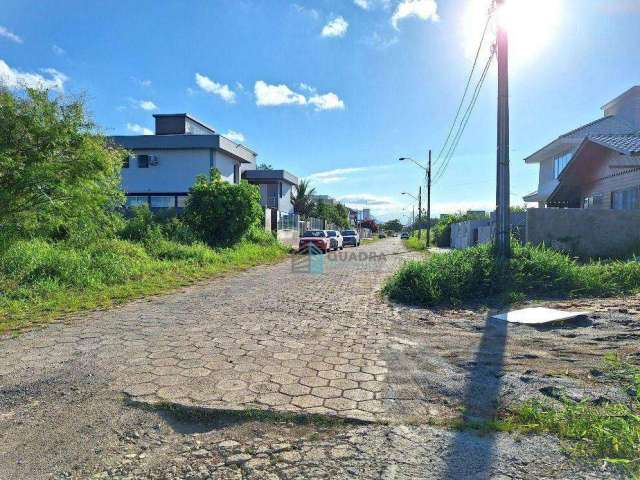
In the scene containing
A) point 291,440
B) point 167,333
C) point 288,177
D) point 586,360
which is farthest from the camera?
point 288,177

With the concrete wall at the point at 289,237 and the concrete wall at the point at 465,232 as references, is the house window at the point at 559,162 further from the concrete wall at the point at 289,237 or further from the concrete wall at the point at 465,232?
the concrete wall at the point at 289,237

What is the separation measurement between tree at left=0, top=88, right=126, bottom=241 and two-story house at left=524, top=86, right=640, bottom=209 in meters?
14.1

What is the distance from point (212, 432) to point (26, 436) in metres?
1.28

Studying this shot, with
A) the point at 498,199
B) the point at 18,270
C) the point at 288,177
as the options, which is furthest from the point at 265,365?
the point at 288,177

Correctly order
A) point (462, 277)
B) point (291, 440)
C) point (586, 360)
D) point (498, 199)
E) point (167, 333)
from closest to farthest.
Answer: point (291, 440) < point (586, 360) < point (167, 333) < point (462, 277) < point (498, 199)

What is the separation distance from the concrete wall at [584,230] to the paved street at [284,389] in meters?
7.83

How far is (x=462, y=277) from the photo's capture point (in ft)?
27.5

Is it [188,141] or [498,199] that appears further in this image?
[188,141]

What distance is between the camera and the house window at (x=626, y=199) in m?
15.1

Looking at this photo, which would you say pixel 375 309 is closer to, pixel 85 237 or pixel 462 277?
pixel 462 277

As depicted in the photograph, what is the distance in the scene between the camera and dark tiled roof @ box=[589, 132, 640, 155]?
1274 cm

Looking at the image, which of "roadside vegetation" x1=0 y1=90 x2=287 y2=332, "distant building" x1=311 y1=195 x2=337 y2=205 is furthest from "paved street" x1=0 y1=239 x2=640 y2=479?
"distant building" x1=311 y1=195 x2=337 y2=205

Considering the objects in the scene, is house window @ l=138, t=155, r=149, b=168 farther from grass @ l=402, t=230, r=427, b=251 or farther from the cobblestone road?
the cobblestone road

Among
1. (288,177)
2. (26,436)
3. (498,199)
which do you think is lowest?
(26,436)
